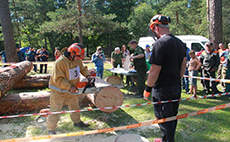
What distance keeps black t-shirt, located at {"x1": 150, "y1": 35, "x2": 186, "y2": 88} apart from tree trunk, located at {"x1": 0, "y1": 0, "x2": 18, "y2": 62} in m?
10.8

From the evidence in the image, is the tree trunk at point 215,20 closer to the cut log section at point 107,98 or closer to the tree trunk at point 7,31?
the cut log section at point 107,98

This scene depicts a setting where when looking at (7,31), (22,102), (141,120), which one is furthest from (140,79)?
(7,31)

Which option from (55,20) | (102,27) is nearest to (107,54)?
(102,27)

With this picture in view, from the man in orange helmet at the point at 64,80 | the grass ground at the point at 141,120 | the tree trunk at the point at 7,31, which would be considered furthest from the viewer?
the tree trunk at the point at 7,31

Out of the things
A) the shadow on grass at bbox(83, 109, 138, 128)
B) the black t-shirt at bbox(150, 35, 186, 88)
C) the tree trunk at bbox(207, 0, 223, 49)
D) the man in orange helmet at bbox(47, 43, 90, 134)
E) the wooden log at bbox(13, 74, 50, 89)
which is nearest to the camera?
the black t-shirt at bbox(150, 35, 186, 88)

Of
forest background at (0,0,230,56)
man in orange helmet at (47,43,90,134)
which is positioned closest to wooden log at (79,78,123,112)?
man in orange helmet at (47,43,90,134)

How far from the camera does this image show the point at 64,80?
139 inches

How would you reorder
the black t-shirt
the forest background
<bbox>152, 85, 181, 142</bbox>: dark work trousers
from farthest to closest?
the forest background < <bbox>152, 85, 181, 142</bbox>: dark work trousers < the black t-shirt

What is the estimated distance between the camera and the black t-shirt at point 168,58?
2379 mm

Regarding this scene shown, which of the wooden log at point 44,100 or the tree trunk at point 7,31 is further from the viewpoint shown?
the tree trunk at point 7,31

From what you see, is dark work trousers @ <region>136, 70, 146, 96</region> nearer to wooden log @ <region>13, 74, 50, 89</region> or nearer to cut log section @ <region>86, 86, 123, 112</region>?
cut log section @ <region>86, 86, 123, 112</region>

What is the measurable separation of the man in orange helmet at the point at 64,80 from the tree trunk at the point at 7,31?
28.9ft

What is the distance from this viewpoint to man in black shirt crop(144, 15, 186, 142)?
2.40m

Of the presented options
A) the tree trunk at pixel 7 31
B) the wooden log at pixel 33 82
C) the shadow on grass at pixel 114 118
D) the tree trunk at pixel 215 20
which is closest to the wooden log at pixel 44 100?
the shadow on grass at pixel 114 118
